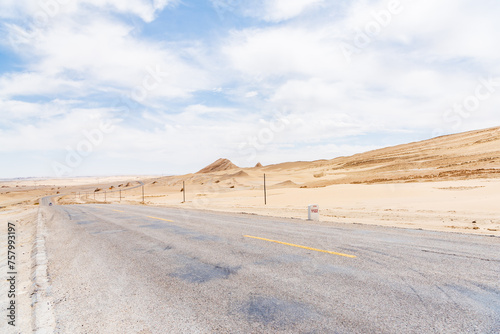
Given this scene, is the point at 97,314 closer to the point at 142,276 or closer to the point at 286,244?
the point at 142,276

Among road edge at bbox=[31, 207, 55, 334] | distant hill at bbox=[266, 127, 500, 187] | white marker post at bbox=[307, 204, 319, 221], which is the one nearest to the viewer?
road edge at bbox=[31, 207, 55, 334]

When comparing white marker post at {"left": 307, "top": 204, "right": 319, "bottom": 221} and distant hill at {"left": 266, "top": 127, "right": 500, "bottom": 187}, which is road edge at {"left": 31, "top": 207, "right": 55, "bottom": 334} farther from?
distant hill at {"left": 266, "top": 127, "right": 500, "bottom": 187}

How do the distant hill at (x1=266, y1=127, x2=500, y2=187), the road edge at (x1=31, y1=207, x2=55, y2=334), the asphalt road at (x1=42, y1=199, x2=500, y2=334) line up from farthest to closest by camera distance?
1. the distant hill at (x1=266, y1=127, x2=500, y2=187)
2. the road edge at (x1=31, y1=207, x2=55, y2=334)
3. the asphalt road at (x1=42, y1=199, x2=500, y2=334)

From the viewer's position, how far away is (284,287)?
532 cm

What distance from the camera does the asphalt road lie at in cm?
404

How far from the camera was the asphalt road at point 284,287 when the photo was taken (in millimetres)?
4039

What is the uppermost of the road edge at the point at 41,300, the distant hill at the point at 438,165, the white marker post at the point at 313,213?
the distant hill at the point at 438,165

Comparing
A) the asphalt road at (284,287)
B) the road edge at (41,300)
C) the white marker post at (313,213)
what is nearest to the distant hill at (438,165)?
the white marker post at (313,213)

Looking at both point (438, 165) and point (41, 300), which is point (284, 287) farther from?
point (438, 165)

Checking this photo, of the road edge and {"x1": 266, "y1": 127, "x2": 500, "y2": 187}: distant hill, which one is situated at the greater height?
{"x1": 266, "y1": 127, "x2": 500, "y2": 187}: distant hill

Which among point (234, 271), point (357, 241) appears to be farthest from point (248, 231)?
point (234, 271)

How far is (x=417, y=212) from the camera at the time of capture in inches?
760

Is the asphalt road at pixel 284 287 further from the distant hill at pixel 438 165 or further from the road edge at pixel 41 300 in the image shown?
the distant hill at pixel 438 165

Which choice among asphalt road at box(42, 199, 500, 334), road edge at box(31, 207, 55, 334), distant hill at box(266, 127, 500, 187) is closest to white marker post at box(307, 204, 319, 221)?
asphalt road at box(42, 199, 500, 334)
